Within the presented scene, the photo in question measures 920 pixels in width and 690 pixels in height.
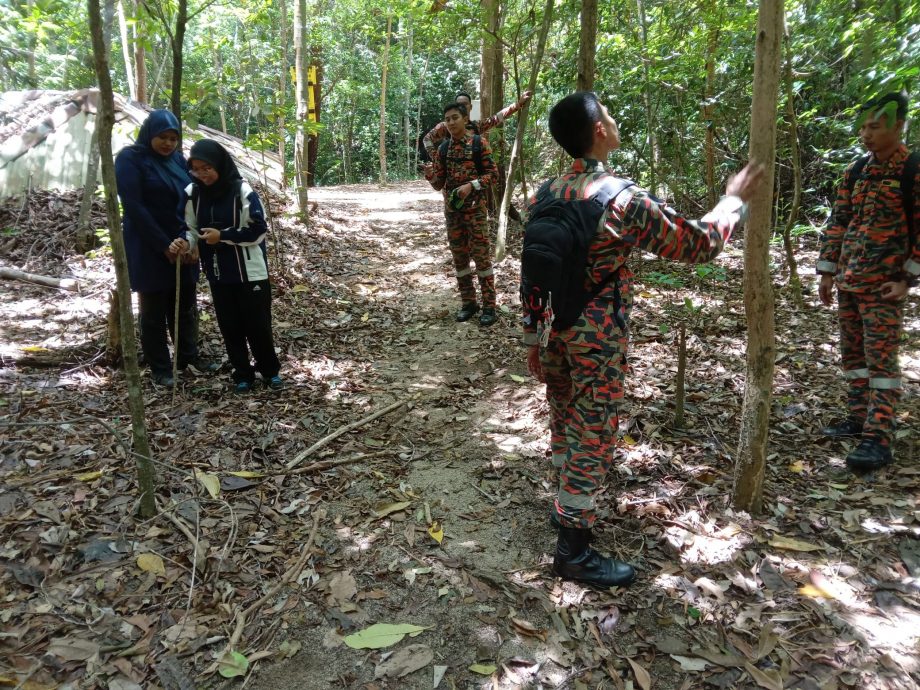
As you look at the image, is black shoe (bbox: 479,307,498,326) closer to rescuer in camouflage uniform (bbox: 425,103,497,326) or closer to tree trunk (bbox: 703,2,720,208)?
rescuer in camouflage uniform (bbox: 425,103,497,326)

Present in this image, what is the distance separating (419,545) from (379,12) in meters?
20.0

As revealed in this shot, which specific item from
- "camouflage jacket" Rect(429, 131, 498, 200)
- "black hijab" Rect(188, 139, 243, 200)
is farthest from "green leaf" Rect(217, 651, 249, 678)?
"camouflage jacket" Rect(429, 131, 498, 200)

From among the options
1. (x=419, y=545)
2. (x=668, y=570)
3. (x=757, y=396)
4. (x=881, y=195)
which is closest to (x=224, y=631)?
(x=419, y=545)

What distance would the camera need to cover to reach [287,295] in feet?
22.5

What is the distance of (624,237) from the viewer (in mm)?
2342

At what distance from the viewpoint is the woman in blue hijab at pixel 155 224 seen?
4242 mm

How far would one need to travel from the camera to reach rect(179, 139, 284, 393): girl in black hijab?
4.14 meters

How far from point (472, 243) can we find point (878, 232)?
3.41m

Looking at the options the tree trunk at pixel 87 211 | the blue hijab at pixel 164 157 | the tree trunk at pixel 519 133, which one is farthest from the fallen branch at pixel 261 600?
the tree trunk at pixel 87 211

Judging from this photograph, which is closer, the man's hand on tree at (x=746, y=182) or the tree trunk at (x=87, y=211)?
the man's hand on tree at (x=746, y=182)

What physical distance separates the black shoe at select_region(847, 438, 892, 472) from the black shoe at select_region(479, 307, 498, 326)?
11.0 feet

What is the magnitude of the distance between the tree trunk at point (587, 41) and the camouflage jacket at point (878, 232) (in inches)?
81.5

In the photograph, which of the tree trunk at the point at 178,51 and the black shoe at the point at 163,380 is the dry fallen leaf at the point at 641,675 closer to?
the black shoe at the point at 163,380

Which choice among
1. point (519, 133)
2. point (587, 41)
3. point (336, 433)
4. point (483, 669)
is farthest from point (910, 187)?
point (519, 133)
